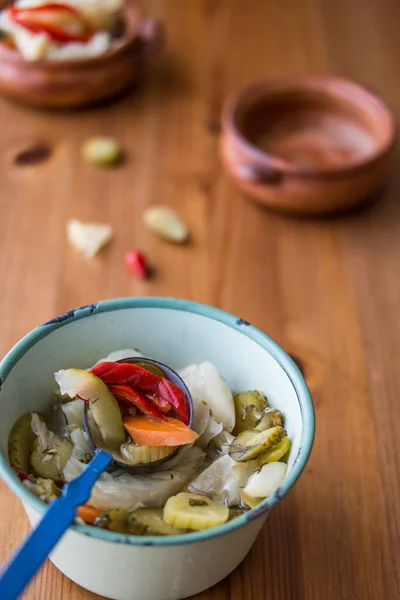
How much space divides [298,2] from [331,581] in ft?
4.96

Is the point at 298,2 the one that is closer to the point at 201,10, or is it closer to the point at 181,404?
the point at 201,10

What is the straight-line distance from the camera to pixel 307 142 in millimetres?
1420

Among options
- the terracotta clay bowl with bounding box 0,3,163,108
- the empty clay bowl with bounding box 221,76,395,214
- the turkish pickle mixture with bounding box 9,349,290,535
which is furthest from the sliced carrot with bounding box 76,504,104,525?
the terracotta clay bowl with bounding box 0,3,163,108

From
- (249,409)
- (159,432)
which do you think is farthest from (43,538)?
(249,409)

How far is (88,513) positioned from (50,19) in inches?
39.5

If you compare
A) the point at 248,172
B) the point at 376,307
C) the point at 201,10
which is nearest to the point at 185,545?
the point at 376,307

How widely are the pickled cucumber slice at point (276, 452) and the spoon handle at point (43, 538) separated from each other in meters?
0.17

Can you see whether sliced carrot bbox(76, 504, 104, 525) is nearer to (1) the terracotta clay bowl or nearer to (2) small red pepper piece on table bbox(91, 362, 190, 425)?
(2) small red pepper piece on table bbox(91, 362, 190, 425)

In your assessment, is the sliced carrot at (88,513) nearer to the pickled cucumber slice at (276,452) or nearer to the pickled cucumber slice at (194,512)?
the pickled cucumber slice at (194,512)

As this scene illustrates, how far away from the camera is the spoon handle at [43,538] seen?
1.80 feet

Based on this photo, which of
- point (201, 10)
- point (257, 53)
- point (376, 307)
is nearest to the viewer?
point (376, 307)

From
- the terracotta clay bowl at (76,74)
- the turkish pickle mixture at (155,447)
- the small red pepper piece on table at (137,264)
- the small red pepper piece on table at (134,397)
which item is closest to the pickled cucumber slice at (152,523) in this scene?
the turkish pickle mixture at (155,447)

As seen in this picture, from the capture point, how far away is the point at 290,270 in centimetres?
121

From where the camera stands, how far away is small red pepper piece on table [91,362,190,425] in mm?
767
